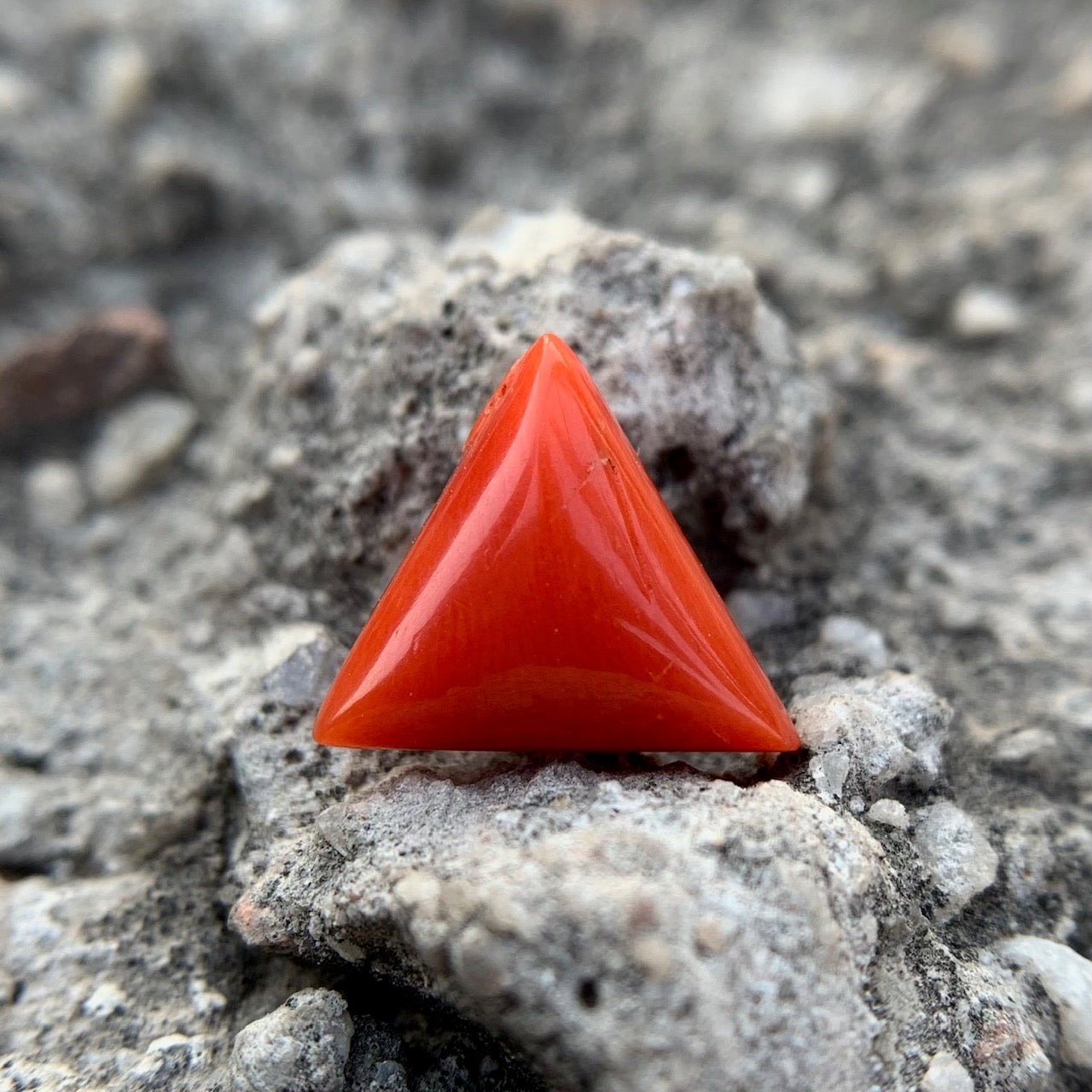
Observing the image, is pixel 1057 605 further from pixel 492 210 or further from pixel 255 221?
pixel 255 221

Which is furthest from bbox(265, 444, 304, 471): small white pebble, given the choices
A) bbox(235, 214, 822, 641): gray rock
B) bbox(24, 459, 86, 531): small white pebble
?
bbox(24, 459, 86, 531): small white pebble

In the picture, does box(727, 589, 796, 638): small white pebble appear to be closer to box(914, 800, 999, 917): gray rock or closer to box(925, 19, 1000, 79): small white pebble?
box(914, 800, 999, 917): gray rock

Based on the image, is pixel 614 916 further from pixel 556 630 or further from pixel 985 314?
pixel 985 314

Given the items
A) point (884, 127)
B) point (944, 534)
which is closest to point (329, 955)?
point (944, 534)

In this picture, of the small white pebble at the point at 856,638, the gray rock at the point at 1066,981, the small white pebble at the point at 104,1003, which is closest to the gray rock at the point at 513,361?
the small white pebble at the point at 856,638

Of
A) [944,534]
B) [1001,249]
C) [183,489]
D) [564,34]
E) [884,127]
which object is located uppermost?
[564,34]

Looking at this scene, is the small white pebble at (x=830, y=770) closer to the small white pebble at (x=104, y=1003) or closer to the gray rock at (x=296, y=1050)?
the gray rock at (x=296, y=1050)

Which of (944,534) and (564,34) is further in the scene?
(564,34)
